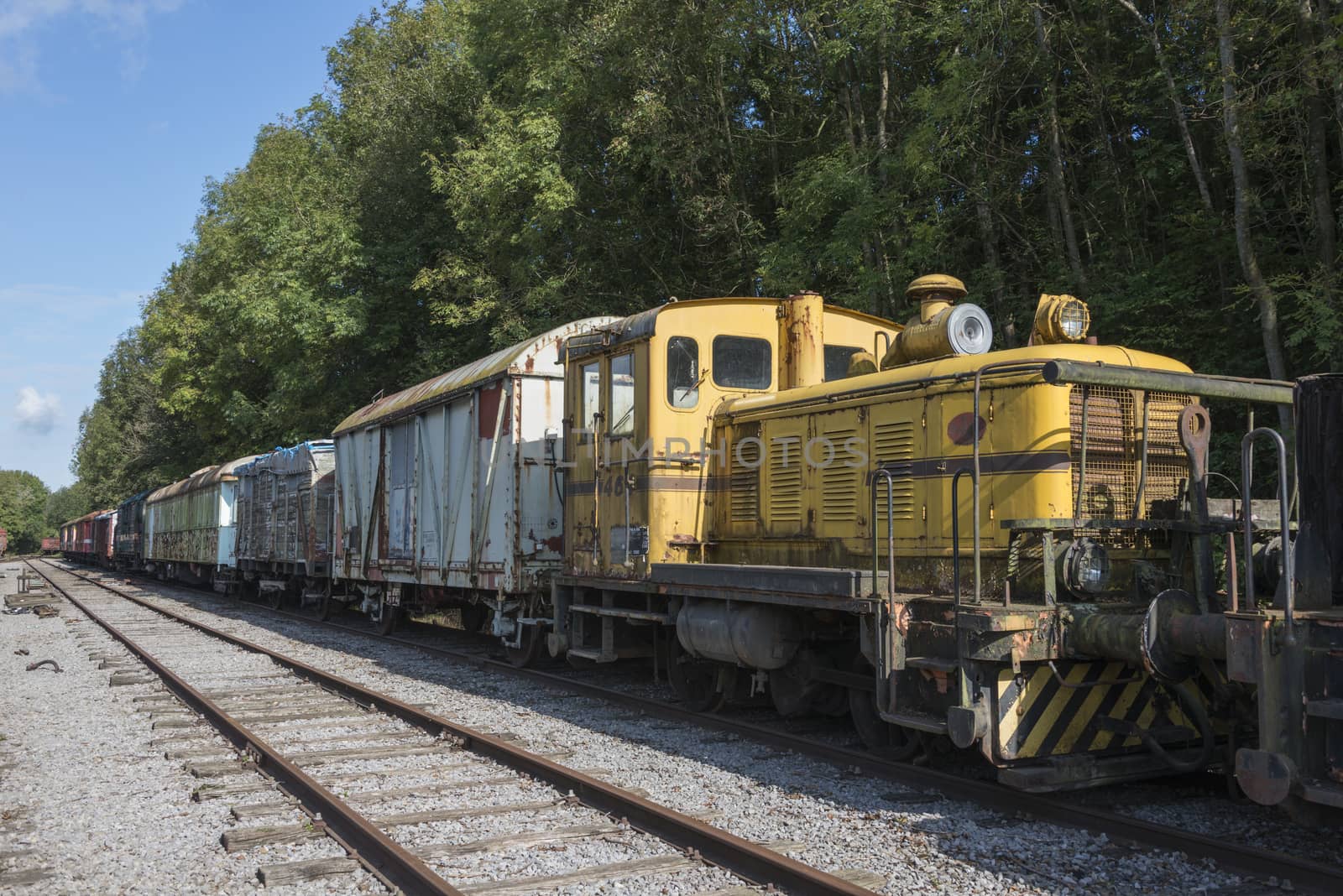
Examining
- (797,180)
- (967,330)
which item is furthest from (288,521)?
(967,330)

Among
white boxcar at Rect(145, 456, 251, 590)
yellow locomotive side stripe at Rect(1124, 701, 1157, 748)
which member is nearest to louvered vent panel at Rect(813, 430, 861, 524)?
yellow locomotive side stripe at Rect(1124, 701, 1157, 748)

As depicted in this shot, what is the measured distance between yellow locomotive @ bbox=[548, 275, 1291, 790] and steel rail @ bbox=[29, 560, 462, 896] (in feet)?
8.89

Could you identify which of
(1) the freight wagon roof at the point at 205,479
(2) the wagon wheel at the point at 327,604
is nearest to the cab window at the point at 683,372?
(2) the wagon wheel at the point at 327,604

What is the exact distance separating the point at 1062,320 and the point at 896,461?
134cm

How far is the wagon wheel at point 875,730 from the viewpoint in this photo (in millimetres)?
6477

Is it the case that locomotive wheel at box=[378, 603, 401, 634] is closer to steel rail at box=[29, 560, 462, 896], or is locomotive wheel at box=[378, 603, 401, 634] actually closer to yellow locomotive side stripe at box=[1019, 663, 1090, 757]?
steel rail at box=[29, 560, 462, 896]

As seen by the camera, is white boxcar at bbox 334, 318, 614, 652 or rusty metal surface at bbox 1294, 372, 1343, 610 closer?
rusty metal surface at bbox 1294, 372, 1343, 610

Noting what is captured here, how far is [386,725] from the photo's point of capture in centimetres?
823

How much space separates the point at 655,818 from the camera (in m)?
5.20

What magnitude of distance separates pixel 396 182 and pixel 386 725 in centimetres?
2223

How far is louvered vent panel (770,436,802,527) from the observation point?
25.1ft

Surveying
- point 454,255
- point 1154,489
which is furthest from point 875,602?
point 454,255

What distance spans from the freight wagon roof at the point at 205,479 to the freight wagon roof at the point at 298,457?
327 centimetres

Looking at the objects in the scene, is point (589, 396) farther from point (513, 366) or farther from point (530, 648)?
Result: point (530, 648)
